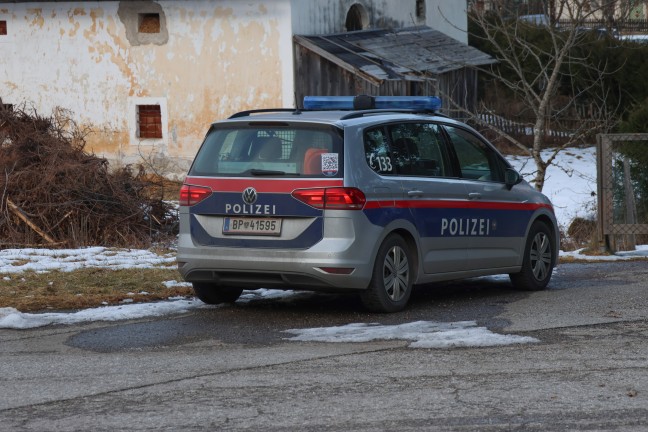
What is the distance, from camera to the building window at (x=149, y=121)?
93.1 feet

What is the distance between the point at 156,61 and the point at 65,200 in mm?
13260

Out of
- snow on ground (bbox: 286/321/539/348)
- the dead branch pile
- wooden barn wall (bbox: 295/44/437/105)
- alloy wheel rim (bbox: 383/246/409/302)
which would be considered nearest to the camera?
snow on ground (bbox: 286/321/539/348)

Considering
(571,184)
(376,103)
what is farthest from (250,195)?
(571,184)

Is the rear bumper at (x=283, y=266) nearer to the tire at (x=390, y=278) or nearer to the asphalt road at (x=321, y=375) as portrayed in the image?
the tire at (x=390, y=278)

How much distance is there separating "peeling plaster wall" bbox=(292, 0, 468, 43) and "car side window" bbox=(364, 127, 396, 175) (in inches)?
573

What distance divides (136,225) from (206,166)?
20.9 feet

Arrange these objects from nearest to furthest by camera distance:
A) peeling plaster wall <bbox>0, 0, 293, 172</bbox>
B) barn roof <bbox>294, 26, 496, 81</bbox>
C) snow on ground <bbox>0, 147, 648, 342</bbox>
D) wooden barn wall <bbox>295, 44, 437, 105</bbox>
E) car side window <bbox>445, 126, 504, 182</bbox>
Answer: snow on ground <bbox>0, 147, 648, 342</bbox>, car side window <bbox>445, 126, 504, 182</bbox>, barn roof <bbox>294, 26, 496, 81</bbox>, wooden barn wall <bbox>295, 44, 437, 105</bbox>, peeling plaster wall <bbox>0, 0, 293, 172</bbox>

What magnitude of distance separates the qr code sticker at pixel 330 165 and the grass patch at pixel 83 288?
236 centimetres

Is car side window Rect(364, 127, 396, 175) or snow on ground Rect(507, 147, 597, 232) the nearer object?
car side window Rect(364, 127, 396, 175)

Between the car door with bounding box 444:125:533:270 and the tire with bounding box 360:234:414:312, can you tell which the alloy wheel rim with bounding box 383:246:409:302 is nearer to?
the tire with bounding box 360:234:414:312

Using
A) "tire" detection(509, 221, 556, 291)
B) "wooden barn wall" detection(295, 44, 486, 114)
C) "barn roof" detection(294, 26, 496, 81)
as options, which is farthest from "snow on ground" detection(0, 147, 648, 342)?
"wooden barn wall" detection(295, 44, 486, 114)

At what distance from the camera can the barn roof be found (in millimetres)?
26562

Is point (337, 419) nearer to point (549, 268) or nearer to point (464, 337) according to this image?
point (464, 337)

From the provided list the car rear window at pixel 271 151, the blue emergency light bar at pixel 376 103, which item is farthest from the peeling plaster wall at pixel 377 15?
the car rear window at pixel 271 151
